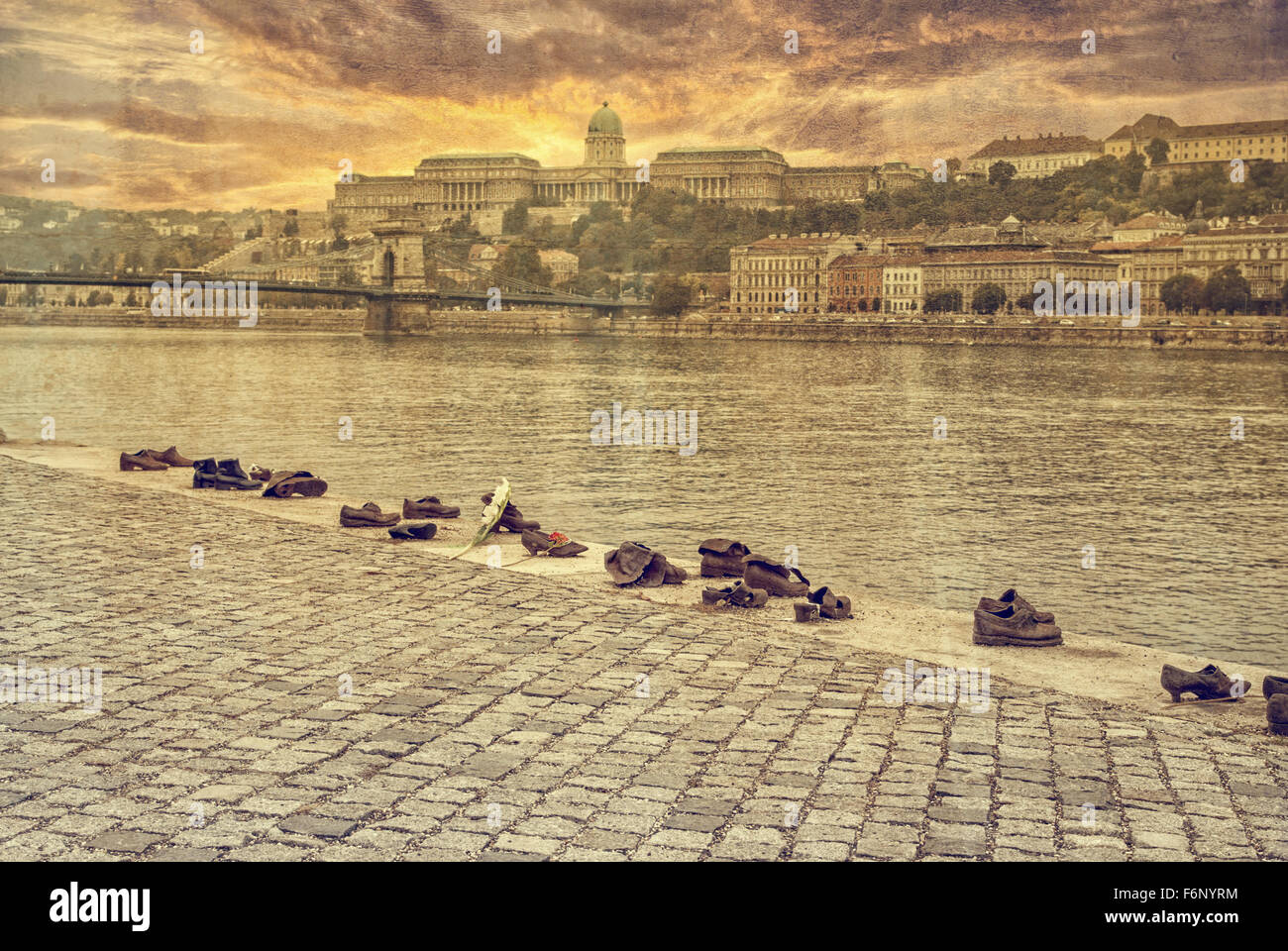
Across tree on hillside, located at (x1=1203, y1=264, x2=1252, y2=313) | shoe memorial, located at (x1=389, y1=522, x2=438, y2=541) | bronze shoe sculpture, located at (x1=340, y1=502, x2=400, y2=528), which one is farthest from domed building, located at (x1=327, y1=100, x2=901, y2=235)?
shoe memorial, located at (x1=389, y1=522, x2=438, y2=541)

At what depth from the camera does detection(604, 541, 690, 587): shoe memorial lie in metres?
4.25

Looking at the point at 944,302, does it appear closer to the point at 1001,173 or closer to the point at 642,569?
the point at 1001,173

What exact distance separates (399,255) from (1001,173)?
2246 cm

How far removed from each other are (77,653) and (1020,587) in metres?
4.38

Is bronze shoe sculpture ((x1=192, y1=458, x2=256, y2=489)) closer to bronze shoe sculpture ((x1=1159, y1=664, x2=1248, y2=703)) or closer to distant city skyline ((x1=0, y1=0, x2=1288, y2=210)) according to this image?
bronze shoe sculpture ((x1=1159, y1=664, x2=1248, y2=703))

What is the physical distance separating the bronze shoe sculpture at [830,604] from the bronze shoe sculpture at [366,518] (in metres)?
2.10

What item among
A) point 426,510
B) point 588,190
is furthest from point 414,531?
point 588,190

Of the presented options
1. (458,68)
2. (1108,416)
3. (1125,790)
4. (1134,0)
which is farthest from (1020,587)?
(458,68)

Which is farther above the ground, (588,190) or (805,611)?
(588,190)

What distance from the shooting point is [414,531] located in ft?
16.7

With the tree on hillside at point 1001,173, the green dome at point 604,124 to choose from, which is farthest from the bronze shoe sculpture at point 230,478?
the green dome at point 604,124

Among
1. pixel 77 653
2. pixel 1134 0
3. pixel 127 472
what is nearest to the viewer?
pixel 77 653

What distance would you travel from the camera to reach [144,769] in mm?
2336

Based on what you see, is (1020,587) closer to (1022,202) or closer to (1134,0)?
(1134,0)
